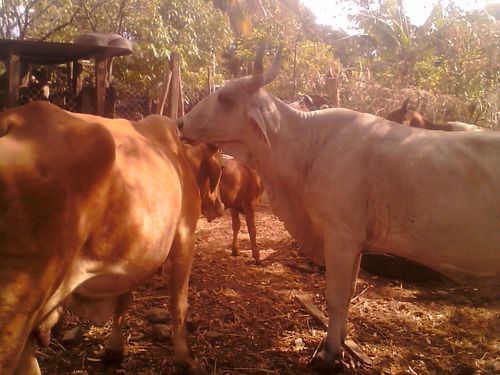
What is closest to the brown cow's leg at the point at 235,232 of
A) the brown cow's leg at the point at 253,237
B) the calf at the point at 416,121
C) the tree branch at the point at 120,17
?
the brown cow's leg at the point at 253,237

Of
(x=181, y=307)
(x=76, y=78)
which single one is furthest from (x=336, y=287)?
(x=76, y=78)

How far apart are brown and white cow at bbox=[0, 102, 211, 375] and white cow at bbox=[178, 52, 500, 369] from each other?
1109mm

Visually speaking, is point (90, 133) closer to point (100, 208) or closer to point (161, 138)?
point (100, 208)

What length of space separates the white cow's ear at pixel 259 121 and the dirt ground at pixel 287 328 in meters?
1.79

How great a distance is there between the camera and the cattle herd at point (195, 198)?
1.84 metres

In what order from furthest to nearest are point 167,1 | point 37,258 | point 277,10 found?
point 277,10 → point 167,1 → point 37,258

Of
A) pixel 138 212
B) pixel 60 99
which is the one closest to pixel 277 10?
pixel 60 99

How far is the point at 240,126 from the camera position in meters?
3.79

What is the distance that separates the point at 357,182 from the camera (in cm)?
334

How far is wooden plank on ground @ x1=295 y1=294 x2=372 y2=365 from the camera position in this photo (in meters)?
3.66

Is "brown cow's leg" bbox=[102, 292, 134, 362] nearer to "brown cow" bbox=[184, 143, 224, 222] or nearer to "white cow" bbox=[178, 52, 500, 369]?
"brown cow" bbox=[184, 143, 224, 222]

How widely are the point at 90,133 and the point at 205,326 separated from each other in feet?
8.55

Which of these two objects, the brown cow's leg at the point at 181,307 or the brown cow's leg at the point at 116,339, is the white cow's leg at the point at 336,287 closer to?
the brown cow's leg at the point at 181,307

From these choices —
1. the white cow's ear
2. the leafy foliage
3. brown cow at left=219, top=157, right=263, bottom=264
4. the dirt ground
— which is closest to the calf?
the dirt ground
